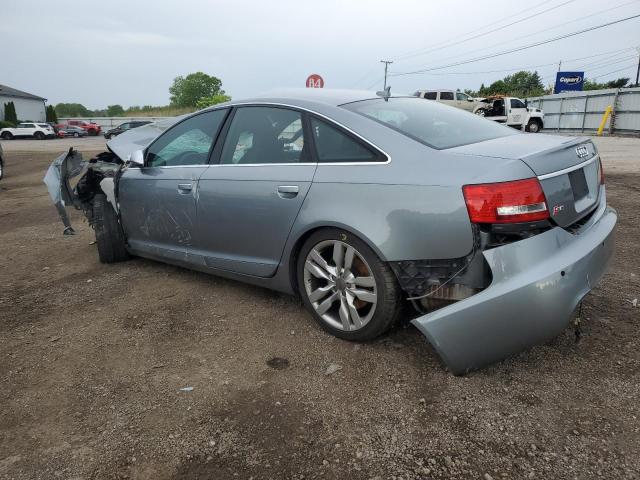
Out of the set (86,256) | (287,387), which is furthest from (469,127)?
(86,256)

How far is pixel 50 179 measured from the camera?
4922 millimetres

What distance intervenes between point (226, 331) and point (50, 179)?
2.93 meters

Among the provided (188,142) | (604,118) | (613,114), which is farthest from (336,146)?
(613,114)

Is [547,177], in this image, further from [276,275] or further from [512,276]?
[276,275]

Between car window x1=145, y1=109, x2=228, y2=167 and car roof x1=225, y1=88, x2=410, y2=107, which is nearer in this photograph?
car roof x1=225, y1=88, x2=410, y2=107

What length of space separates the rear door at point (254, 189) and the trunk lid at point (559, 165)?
1.02 m

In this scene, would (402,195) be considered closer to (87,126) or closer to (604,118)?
(604,118)

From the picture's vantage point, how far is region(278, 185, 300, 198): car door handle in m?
2.99

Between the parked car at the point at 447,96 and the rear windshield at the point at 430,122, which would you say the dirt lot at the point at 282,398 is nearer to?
the rear windshield at the point at 430,122

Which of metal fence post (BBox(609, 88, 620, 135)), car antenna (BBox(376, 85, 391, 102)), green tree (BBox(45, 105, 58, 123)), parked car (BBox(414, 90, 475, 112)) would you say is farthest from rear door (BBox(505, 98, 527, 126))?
green tree (BBox(45, 105, 58, 123))

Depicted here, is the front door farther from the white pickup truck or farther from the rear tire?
the white pickup truck

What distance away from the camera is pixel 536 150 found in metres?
2.49

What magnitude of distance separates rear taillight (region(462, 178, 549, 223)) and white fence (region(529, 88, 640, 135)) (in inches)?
961

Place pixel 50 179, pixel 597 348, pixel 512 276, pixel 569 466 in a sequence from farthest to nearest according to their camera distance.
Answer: pixel 50 179
pixel 597 348
pixel 512 276
pixel 569 466
